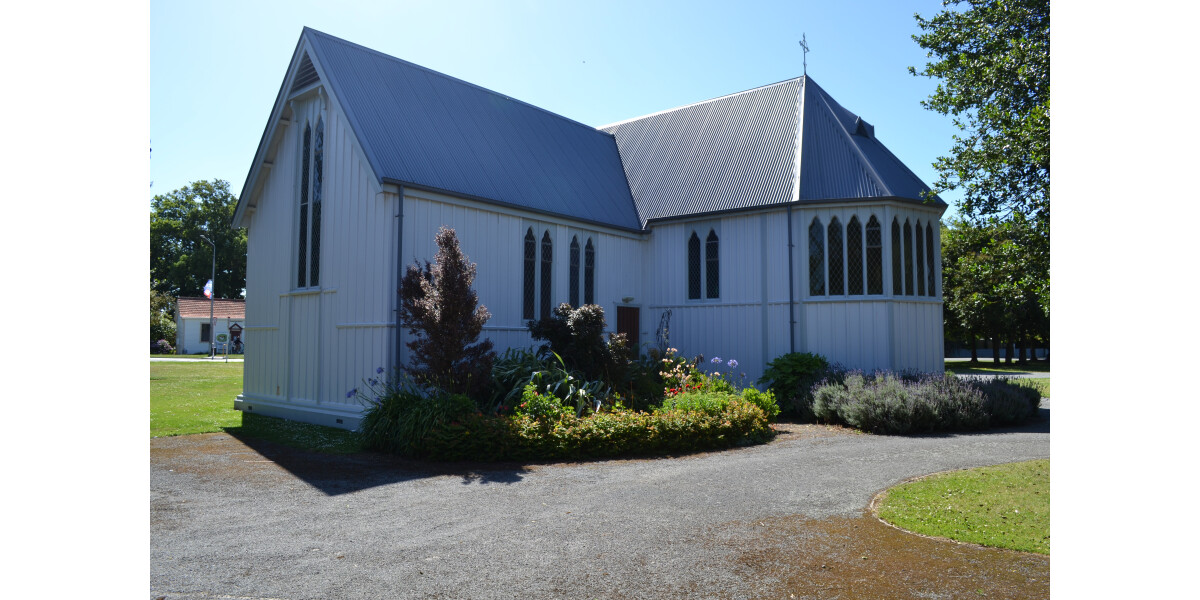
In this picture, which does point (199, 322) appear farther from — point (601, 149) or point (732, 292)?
Answer: point (732, 292)

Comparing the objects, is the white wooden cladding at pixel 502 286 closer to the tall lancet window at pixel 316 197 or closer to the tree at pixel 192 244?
the tall lancet window at pixel 316 197

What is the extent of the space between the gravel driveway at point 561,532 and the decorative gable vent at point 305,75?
31.5 ft

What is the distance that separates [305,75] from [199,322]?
49.4 m

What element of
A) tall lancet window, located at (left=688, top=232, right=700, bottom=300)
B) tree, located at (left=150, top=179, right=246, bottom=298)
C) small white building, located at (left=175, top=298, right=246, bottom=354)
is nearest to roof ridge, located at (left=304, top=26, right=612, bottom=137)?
tall lancet window, located at (left=688, top=232, right=700, bottom=300)

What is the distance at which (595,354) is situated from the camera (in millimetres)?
14477

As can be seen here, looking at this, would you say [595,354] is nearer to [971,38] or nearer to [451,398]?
[451,398]

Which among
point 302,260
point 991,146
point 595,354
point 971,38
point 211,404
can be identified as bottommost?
point 211,404

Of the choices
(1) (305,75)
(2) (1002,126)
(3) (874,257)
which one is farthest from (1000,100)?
(1) (305,75)

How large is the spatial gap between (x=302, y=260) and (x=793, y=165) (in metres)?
12.6

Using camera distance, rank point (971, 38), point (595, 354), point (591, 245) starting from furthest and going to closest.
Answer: point (591, 245) → point (971, 38) → point (595, 354)

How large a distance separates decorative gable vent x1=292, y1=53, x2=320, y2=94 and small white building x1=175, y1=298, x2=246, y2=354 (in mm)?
45702

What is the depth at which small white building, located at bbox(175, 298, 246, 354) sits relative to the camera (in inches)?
2287

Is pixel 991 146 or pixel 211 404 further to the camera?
pixel 211 404
